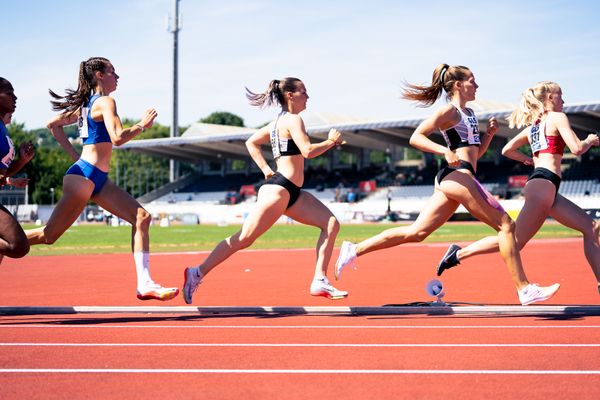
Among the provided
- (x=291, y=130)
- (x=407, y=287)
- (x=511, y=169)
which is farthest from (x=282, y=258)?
(x=511, y=169)

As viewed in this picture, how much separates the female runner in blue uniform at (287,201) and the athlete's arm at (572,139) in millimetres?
2095

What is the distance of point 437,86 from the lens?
7848mm

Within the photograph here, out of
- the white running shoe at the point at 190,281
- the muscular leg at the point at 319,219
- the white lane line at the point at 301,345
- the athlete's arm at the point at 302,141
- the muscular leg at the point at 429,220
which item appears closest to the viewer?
the white lane line at the point at 301,345

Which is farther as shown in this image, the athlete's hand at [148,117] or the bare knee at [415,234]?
the bare knee at [415,234]

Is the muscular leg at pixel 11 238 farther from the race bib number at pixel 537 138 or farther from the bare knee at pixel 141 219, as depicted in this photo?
the race bib number at pixel 537 138

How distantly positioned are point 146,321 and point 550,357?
3.45m

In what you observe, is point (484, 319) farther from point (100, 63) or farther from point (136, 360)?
point (100, 63)

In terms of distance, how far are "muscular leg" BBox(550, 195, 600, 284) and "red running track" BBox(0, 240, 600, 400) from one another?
0.96 meters

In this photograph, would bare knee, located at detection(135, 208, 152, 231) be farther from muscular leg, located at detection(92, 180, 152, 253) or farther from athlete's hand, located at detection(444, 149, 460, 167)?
athlete's hand, located at detection(444, 149, 460, 167)

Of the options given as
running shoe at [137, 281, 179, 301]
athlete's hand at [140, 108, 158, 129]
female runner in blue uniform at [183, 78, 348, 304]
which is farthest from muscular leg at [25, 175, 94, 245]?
female runner in blue uniform at [183, 78, 348, 304]

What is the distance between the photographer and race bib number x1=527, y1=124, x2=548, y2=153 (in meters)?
7.73

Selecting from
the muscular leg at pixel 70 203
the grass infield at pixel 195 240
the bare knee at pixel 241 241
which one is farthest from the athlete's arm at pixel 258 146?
the grass infield at pixel 195 240

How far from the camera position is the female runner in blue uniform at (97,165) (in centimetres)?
726

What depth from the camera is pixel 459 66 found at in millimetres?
7785
